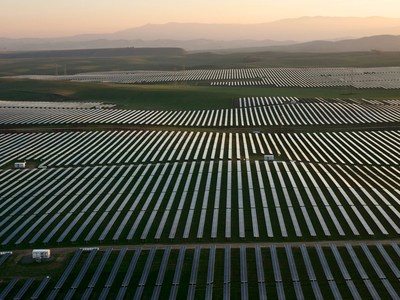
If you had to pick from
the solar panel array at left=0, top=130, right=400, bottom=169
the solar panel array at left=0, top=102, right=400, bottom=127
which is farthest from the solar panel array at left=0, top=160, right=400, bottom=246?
the solar panel array at left=0, top=102, right=400, bottom=127

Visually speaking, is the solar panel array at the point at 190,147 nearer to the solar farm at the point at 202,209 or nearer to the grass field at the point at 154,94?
the solar farm at the point at 202,209

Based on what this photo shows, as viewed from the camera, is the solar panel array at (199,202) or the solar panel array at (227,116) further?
the solar panel array at (227,116)

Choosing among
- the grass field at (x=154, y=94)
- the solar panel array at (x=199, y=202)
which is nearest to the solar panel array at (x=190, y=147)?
the solar panel array at (x=199, y=202)

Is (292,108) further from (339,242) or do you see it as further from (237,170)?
(339,242)

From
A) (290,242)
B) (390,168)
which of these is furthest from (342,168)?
(290,242)

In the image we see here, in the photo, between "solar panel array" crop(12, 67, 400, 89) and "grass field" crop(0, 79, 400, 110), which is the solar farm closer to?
"grass field" crop(0, 79, 400, 110)
